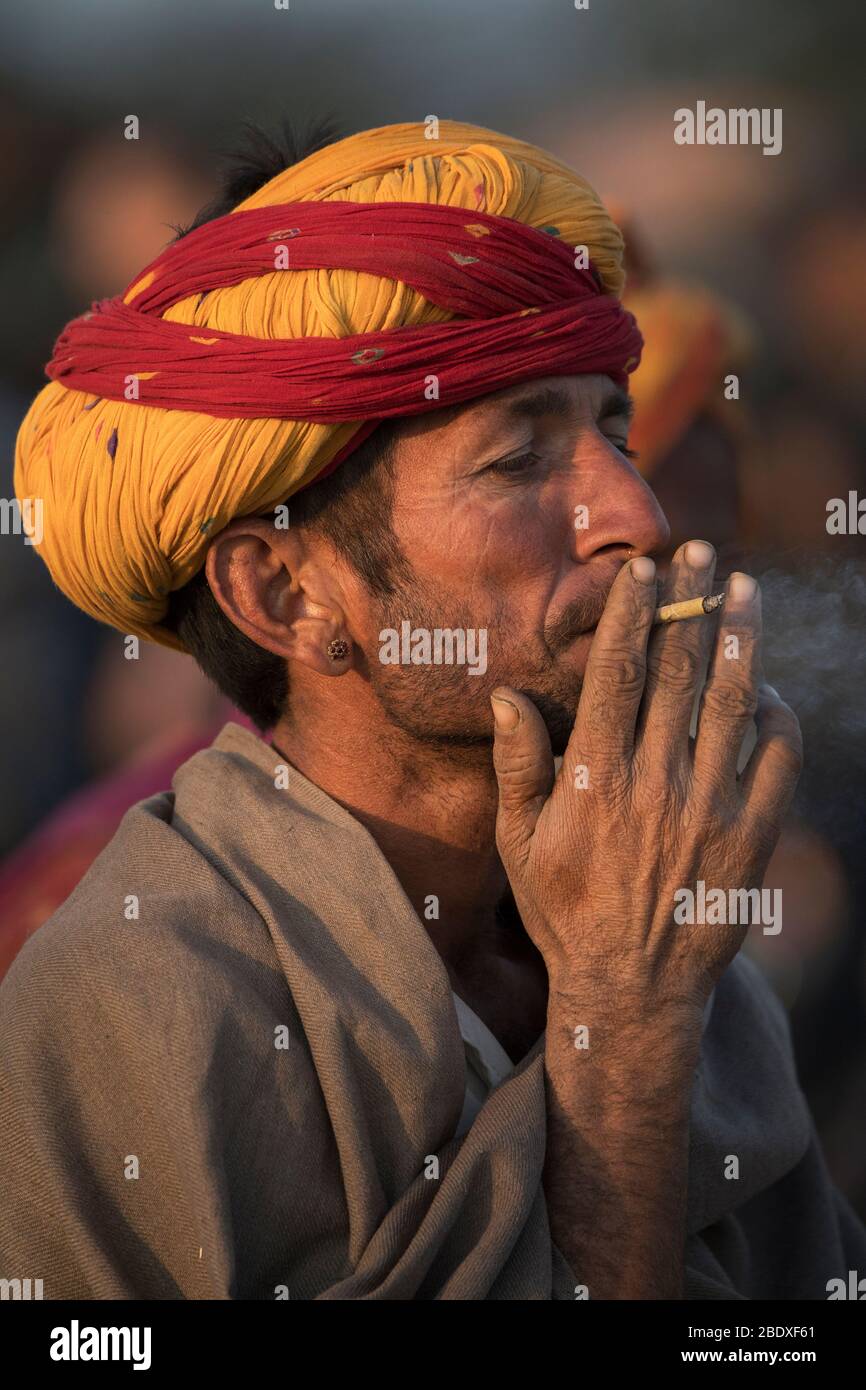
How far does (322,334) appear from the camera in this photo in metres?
2.09

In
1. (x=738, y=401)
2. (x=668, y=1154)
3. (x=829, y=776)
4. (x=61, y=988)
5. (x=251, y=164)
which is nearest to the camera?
(x=61, y=988)

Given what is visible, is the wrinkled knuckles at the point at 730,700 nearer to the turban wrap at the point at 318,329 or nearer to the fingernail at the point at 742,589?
the fingernail at the point at 742,589

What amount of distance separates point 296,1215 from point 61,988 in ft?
1.60

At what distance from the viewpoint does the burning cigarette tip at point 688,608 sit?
1.96 m

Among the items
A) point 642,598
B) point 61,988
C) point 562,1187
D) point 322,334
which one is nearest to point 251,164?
point 322,334

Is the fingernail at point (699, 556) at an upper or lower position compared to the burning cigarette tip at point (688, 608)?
upper

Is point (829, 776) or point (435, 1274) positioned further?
point (829, 776)

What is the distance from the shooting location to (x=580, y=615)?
2.15 meters

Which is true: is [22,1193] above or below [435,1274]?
above

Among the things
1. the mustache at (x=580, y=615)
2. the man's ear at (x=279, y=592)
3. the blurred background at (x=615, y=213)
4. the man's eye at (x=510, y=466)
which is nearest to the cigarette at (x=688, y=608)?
the mustache at (x=580, y=615)

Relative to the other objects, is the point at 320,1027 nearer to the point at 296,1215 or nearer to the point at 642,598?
the point at 296,1215

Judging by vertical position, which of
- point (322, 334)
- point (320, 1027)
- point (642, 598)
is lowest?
point (320, 1027)

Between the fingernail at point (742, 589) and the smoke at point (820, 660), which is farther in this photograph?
the smoke at point (820, 660)

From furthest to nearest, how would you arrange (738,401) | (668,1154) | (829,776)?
(738,401) < (829,776) < (668,1154)
